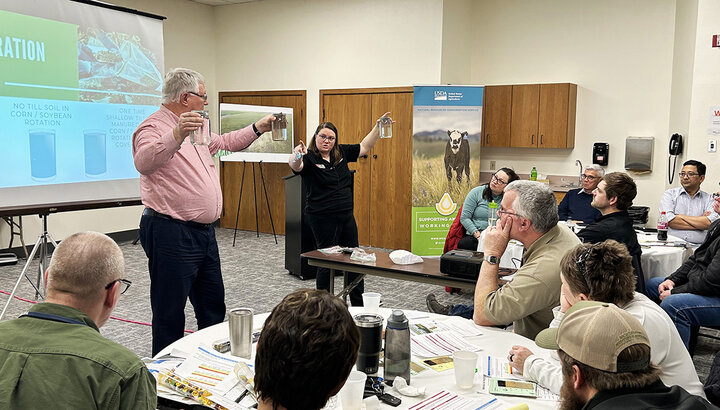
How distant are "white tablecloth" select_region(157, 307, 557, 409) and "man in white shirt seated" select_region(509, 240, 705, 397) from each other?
123 millimetres

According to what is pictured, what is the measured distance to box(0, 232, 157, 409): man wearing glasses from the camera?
49.4 inches

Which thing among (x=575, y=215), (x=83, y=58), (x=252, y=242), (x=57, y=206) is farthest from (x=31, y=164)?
(x=575, y=215)

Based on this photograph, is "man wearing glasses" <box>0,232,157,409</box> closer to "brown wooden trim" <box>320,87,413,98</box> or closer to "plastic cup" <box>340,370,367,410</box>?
"plastic cup" <box>340,370,367,410</box>

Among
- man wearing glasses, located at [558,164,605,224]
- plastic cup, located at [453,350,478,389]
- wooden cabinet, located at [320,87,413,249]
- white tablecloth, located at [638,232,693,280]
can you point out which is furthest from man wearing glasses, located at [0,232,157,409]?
wooden cabinet, located at [320,87,413,249]

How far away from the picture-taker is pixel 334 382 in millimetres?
1189

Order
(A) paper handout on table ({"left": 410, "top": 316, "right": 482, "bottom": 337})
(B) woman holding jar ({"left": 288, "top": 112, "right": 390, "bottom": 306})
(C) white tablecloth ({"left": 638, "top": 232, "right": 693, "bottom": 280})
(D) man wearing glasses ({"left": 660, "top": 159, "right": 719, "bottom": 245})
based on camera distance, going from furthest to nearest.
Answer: (D) man wearing glasses ({"left": 660, "top": 159, "right": 719, "bottom": 245}) → (B) woman holding jar ({"left": 288, "top": 112, "right": 390, "bottom": 306}) → (C) white tablecloth ({"left": 638, "top": 232, "right": 693, "bottom": 280}) → (A) paper handout on table ({"left": 410, "top": 316, "right": 482, "bottom": 337})

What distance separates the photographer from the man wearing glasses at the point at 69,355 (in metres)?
1.25

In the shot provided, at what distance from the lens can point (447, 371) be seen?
1.95m

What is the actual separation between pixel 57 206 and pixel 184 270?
93.2 inches

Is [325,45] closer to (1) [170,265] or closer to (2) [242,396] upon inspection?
(1) [170,265]

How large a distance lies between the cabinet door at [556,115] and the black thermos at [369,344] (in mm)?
5865

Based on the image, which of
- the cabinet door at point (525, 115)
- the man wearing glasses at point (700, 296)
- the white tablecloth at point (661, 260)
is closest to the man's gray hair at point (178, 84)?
the man wearing glasses at point (700, 296)

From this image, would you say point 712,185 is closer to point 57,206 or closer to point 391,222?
point 391,222

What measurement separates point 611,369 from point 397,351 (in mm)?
710
